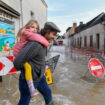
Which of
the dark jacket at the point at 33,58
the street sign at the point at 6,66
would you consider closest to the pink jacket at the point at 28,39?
the dark jacket at the point at 33,58

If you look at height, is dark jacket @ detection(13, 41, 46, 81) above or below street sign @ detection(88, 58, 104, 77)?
above

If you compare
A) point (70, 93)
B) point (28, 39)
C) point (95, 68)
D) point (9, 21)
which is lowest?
point (70, 93)

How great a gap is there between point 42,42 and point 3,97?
2.59 meters

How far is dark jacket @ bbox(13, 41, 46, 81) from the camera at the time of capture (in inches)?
60.5

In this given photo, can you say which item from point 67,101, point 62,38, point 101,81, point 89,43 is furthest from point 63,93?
point 62,38

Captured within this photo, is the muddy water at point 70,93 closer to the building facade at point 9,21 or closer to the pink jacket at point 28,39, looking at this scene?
the pink jacket at point 28,39

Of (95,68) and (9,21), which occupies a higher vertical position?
(9,21)

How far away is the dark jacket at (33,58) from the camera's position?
5.04 feet

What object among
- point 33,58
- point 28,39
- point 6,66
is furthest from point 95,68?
point 28,39

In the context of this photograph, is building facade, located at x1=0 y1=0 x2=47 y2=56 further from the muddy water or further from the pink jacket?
the pink jacket

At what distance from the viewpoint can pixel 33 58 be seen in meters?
1.67

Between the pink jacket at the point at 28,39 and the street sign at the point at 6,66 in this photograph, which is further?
the street sign at the point at 6,66

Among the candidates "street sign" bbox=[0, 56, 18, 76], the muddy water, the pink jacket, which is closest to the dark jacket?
the pink jacket

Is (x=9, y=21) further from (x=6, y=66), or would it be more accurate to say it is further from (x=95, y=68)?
(x=95, y=68)
